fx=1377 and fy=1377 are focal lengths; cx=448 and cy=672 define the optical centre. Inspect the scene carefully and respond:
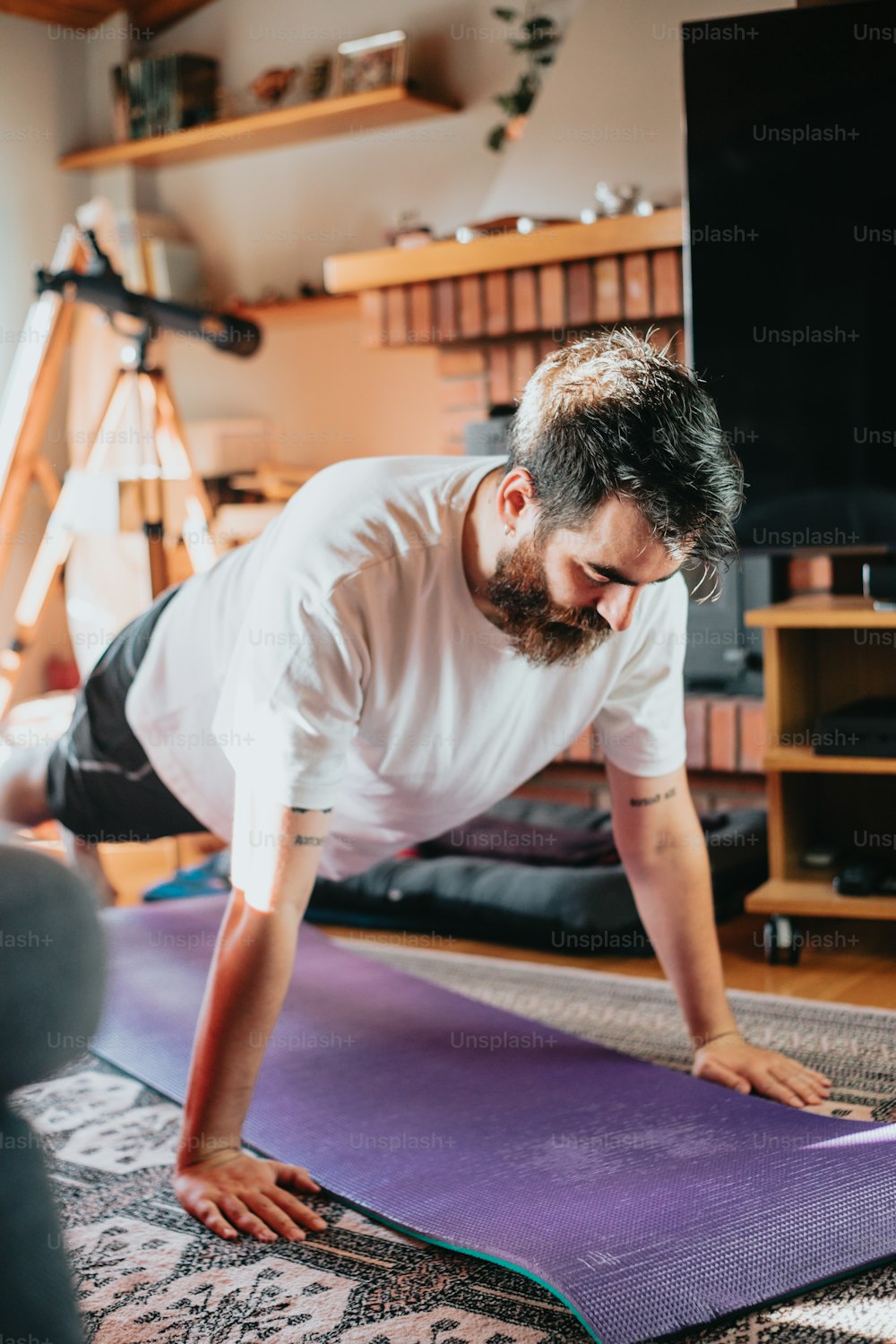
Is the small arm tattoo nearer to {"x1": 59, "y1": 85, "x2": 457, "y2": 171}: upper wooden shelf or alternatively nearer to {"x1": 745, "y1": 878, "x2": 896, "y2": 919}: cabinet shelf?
{"x1": 745, "y1": 878, "x2": 896, "y2": 919}: cabinet shelf

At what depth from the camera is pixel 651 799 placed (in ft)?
5.50

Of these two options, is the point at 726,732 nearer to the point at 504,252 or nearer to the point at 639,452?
the point at 504,252

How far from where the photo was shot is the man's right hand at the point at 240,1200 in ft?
4.50

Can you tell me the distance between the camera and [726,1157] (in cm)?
144

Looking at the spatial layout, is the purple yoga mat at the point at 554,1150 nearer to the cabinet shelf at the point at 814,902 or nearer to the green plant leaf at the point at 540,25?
the cabinet shelf at the point at 814,902

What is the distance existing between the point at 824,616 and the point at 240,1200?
138 centimetres

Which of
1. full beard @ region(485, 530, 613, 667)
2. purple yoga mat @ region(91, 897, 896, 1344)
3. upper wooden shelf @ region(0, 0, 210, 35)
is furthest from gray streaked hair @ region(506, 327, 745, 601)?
upper wooden shelf @ region(0, 0, 210, 35)

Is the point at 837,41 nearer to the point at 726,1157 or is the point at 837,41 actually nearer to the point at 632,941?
the point at 632,941

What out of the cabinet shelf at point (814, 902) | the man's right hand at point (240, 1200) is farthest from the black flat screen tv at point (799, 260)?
the man's right hand at point (240, 1200)

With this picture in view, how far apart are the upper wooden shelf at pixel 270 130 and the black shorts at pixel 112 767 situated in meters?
2.16

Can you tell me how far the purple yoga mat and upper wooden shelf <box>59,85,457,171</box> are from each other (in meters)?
2.51

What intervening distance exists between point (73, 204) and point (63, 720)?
2.17 metres

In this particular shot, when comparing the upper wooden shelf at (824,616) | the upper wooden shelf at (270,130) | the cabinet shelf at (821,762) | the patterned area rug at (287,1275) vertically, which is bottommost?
the patterned area rug at (287,1275)

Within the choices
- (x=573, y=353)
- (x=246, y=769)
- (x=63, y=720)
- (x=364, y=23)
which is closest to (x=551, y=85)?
(x=364, y=23)
